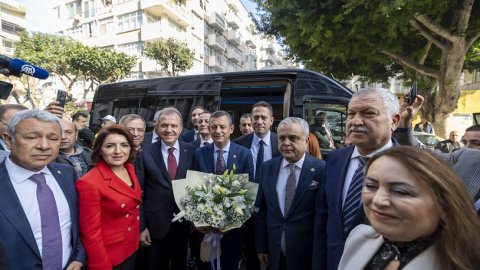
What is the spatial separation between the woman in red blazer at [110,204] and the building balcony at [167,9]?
25.9m

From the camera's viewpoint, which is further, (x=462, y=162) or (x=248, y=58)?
(x=248, y=58)

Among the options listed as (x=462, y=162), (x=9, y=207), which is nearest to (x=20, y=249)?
(x=9, y=207)

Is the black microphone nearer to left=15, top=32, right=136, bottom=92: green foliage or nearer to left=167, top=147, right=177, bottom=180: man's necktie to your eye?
left=167, top=147, right=177, bottom=180: man's necktie

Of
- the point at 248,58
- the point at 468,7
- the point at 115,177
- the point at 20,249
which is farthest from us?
the point at 248,58

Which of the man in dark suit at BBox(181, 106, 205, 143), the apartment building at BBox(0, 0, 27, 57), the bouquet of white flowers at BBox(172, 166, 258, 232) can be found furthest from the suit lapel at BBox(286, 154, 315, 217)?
the apartment building at BBox(0, 0, 27, 57)

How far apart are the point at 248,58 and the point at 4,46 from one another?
116ft

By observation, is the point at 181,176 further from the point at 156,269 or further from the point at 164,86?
the point at 164,86

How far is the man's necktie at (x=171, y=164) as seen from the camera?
124 inches

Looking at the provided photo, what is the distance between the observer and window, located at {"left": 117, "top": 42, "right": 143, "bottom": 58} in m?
26.8

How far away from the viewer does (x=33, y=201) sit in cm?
183

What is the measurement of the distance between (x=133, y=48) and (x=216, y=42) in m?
11.4

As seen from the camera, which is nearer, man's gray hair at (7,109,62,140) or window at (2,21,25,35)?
man's gray hair at (7,109,62,140)

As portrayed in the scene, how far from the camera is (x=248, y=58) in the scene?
53.2m

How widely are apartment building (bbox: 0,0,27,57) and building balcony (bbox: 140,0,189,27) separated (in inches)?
718
